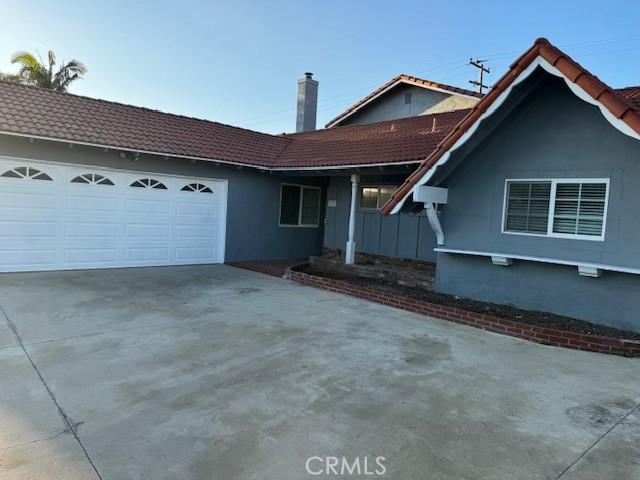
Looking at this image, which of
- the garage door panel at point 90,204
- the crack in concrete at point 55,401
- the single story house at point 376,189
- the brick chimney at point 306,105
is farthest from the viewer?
the brick chimney at point 306,105

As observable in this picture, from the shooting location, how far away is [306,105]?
17.6m

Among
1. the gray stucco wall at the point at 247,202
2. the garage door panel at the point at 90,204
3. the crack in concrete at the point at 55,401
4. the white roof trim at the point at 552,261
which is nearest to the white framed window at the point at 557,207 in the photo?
the white roof trim at the point at 552,261

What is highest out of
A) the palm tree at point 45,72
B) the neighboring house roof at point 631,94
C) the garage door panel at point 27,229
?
the palm tree at point 45,72

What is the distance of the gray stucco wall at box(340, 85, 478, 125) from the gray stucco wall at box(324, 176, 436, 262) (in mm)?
5761

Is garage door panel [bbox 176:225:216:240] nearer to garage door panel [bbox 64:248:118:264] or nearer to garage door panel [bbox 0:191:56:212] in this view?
garage door panel [bbox 64:248:118:264]

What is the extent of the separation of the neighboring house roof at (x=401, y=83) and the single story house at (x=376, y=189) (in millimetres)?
224

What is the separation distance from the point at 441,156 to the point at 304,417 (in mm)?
5052

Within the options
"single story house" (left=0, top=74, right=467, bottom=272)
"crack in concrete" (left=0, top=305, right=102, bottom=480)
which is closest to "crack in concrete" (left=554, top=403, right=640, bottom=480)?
"crack in concrete" (left=0, top=305, right=102, bottom=480)

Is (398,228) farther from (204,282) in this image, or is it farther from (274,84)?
(274,84)

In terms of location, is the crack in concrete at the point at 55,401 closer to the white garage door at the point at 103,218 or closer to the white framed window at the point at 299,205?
the white garage door at the point at 103,218

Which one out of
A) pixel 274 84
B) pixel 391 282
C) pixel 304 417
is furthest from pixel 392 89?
pixel 304 417

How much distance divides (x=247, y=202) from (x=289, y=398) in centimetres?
912

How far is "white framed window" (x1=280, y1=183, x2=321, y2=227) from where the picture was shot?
13.5m

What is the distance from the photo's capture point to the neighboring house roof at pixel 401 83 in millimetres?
15347
